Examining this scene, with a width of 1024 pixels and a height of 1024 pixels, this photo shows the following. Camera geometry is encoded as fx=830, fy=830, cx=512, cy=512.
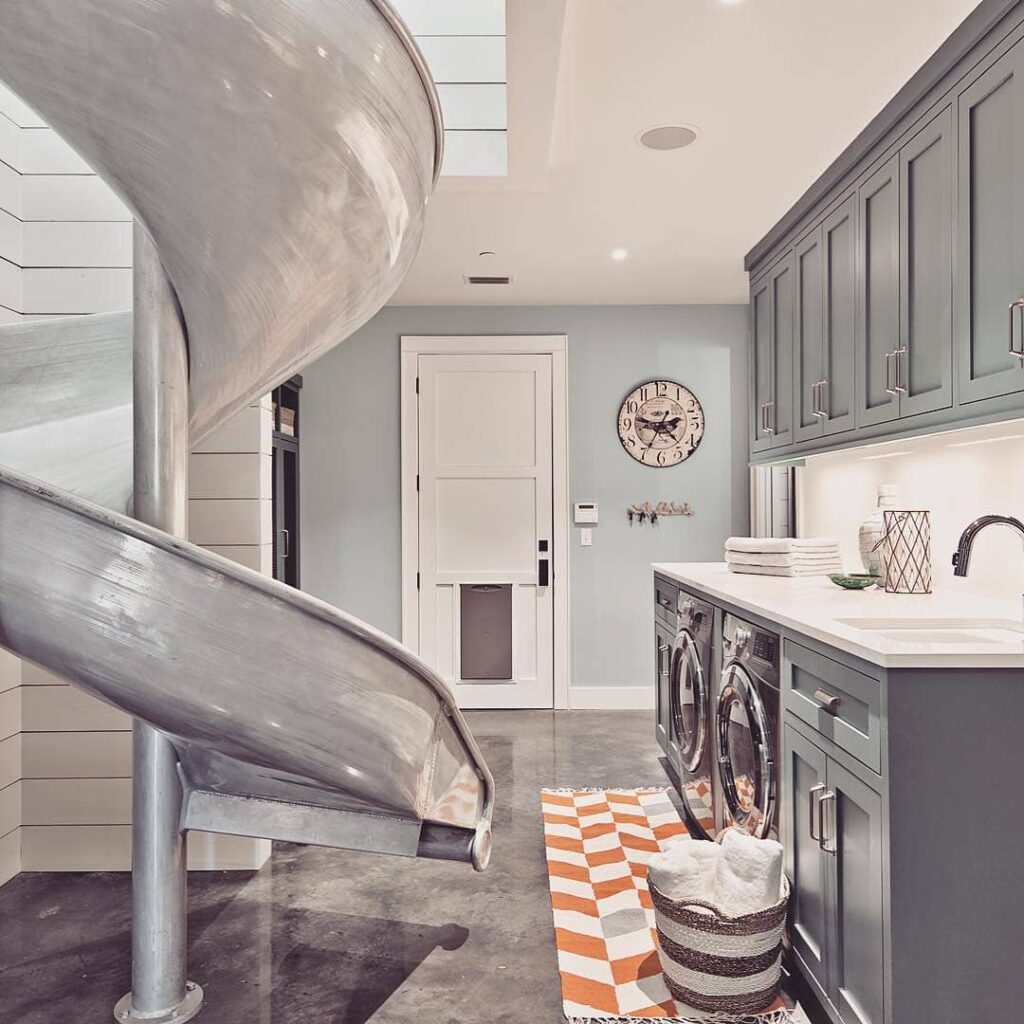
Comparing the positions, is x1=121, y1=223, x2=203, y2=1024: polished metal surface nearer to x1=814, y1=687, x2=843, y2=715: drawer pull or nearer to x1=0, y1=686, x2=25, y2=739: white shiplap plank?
x1=814, y1=687, x2=843, y2=715: drawer pull

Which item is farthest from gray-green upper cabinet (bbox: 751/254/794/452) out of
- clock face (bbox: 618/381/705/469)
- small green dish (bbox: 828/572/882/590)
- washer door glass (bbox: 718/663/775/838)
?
washer door glass (bbox: 718/663/775/838)

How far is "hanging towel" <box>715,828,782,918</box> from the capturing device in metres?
1.80

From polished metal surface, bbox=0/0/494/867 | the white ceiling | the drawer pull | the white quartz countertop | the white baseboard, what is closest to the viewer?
polished metal surface, bbox=0/0/494/867

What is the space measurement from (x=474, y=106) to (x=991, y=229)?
154 centimetres

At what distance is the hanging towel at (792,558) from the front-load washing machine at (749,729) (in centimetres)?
68

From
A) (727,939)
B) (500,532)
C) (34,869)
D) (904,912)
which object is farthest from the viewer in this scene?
(500,532)

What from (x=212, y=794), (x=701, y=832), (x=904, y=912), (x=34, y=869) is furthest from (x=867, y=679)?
(x=34, y=869)

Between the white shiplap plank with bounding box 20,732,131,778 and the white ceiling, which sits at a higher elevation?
the white ceiling

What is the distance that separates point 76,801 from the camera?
8.77ft

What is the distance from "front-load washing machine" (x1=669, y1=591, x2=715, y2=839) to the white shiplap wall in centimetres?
148

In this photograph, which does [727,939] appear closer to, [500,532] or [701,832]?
[701,832]

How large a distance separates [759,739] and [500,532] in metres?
2.92

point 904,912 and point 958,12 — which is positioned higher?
point 958,12

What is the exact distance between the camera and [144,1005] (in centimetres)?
134
